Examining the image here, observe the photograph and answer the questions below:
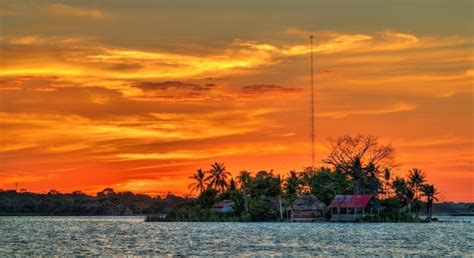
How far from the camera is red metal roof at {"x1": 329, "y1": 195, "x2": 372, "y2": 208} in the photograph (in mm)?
143750

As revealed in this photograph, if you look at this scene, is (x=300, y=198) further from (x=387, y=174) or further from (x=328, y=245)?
(x=328, y=245)

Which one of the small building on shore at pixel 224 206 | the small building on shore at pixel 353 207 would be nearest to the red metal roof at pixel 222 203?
the small building on shore at pixel 224 206

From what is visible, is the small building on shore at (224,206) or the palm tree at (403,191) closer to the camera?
the palm tree at (403,191)

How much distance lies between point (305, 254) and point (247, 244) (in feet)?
44.1

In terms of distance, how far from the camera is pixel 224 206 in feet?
577

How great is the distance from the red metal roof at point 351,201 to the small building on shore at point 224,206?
32.8m

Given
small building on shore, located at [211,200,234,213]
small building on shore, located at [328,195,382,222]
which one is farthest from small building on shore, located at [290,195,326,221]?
small building on shore, located at [211,200,234,213]

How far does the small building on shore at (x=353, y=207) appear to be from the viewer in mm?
144250

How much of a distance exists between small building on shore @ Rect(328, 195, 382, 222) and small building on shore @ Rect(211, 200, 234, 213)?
3213 cm

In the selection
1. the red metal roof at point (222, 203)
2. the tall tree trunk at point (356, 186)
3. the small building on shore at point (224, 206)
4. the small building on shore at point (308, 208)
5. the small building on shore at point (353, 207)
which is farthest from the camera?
the red metal roof at point (222, 203)

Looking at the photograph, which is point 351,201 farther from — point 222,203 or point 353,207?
point 222,203

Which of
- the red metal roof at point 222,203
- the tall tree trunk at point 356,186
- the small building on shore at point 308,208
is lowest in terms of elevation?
the small building on shore at point 308,208

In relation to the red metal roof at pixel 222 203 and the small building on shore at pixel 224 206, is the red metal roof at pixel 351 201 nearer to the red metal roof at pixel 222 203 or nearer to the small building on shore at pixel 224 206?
the small building on shore at pixel 224 206

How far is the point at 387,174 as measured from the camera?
155000mm
